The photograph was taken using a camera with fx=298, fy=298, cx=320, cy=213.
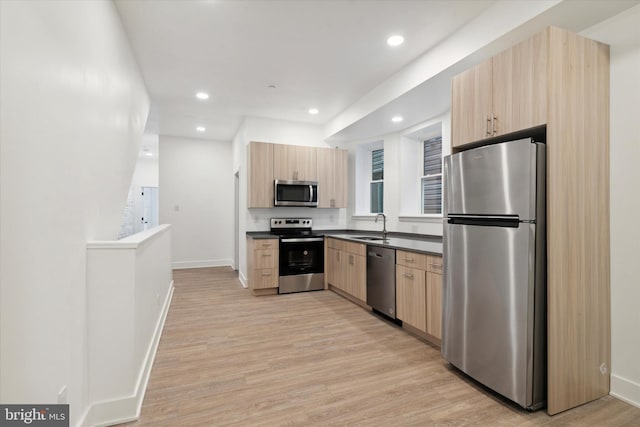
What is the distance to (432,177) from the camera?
4.36 meters

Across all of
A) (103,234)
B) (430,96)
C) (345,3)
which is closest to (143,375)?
(103,234)

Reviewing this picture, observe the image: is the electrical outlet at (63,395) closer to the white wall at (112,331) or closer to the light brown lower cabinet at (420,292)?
the white wall at (112,331)

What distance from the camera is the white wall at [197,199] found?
650cm

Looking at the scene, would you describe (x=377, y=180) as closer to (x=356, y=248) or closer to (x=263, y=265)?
(x=356, y=248)

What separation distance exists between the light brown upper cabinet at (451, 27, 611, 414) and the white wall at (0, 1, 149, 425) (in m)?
2.56

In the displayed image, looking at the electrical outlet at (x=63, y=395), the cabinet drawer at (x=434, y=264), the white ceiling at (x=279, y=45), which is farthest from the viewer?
the cabinet drawer at (x=434, y=264)

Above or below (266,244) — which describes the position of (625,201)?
above

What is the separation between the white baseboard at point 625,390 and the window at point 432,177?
2439mm

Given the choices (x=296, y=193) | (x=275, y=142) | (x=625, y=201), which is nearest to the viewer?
(x=625, y=201)

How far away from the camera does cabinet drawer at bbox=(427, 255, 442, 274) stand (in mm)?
2669

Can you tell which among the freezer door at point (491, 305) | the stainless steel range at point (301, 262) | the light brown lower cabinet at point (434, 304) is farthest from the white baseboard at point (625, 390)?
the stainless steel range at point (301, 262)

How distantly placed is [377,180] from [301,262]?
1.99 m

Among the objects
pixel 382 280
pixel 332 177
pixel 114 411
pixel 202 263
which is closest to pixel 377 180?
pixel 332 177

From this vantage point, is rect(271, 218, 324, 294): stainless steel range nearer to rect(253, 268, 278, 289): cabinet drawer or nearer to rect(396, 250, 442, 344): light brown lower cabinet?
rect(253, 268, 278, 289): cabinet drawer
